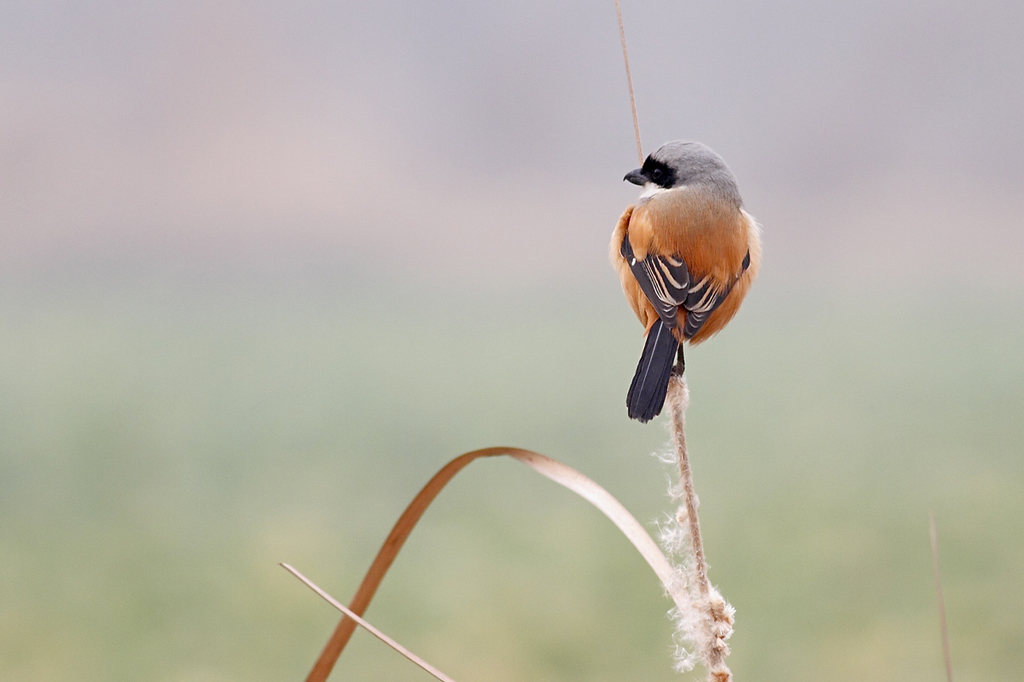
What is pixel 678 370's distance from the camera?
907mm

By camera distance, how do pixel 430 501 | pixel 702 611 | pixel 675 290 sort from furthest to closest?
pixel 675 290 < pixel 430 501 < pixel 702 611

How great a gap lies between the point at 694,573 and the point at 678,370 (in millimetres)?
356

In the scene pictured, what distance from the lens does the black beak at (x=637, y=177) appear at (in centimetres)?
88

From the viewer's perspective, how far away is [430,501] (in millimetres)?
706

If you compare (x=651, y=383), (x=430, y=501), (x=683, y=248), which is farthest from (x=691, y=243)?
(x=430, y=501)

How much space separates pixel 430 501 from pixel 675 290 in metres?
0.37

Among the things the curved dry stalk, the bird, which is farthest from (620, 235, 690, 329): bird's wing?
the curved dry stalk

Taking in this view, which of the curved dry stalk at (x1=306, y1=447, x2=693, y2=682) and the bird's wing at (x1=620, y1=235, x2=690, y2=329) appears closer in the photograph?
the curved dry stalk at (x1=306, y1=447, x2=693, y2=682)

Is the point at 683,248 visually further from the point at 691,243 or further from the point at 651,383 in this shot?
the point at 651,383

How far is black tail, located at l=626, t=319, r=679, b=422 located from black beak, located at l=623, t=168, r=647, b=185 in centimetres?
18

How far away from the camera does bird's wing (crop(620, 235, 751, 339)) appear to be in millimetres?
880

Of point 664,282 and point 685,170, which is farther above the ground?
point 685,170

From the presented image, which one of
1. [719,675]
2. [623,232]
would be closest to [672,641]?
[719,675]

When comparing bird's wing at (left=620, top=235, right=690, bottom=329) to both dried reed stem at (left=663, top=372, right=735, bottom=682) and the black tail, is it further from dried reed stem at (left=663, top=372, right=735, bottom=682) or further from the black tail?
dried reed stem at (left=663, top=372, right=735, bottom=682)
